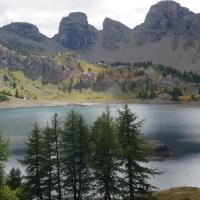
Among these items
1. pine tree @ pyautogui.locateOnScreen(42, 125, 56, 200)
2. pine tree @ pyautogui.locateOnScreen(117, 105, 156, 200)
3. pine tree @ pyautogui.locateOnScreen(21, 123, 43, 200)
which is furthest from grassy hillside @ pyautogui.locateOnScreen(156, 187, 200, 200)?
pine tree @ pyautogui.locateOnScreen(21, 123, 43, 200)

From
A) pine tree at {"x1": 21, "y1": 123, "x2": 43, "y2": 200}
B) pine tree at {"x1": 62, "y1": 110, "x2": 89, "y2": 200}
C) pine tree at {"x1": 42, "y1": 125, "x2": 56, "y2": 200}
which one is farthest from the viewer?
pine tree at {"x1": 62, "y1": 110, "x2": 89, "y2": 200}

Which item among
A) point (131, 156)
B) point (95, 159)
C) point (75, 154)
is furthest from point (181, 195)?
point (95, 159)

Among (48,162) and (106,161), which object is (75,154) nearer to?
(48,162)

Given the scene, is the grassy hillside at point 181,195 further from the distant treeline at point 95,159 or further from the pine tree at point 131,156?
the pine tree at point 131,156

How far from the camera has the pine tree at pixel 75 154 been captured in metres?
52.8

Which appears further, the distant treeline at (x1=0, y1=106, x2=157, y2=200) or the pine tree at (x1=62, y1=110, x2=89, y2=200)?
the pine tree at (x1=62, y1=110, x2=89, y2=200)

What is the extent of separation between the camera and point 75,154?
53188 millimetres

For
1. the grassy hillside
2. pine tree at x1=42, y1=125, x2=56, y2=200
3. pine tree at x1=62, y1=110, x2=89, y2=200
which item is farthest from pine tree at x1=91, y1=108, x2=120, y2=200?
the grassy hillside

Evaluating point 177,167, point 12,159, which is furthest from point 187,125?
point 12,159

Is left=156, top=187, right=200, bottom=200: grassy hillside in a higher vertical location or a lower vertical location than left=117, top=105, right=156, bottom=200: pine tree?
lower

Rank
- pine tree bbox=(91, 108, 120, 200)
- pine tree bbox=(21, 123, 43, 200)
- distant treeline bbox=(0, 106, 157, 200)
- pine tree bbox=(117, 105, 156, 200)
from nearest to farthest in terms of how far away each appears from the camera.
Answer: pine tree bbox=(91, 108, 120, 200) < distant treeline bbox=(0, 106, 157, 200) < pine tree bbox=(117, 105, 156, 200) < pine tree bbox=(21, 123, 43, 200)

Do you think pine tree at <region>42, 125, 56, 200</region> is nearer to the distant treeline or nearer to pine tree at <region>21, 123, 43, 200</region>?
the distant treeline

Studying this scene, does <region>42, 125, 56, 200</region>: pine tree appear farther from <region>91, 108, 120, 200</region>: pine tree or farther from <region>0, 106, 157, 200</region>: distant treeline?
<region>91, 108, 120, 200</region>: pine tree

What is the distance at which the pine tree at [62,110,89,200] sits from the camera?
173 feet
